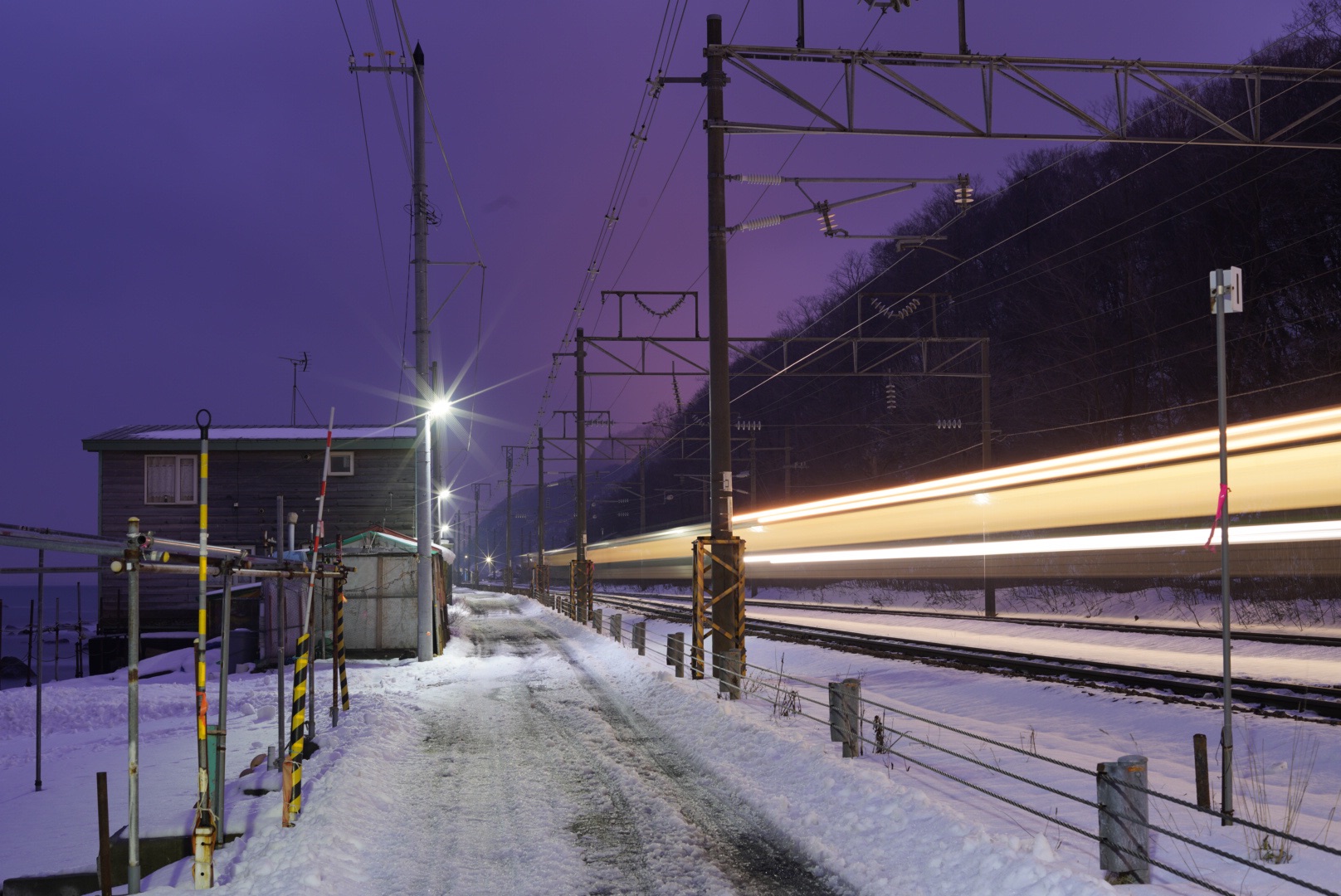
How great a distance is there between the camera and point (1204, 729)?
40.2ft

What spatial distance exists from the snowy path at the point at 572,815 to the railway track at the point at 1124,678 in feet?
23.7

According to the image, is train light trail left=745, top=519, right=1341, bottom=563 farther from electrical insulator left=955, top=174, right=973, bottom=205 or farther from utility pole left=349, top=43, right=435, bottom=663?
utility pole left=349, top=43, right=435, bottom=663

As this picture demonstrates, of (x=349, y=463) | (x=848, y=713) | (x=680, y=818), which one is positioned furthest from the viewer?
(x=349, y=463)

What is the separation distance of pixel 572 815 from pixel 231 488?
98.8 ft

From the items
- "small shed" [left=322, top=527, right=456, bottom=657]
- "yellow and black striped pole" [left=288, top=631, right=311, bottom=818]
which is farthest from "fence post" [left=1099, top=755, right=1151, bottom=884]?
"small shed" [left=322, top=527, right=456, bottom=657]

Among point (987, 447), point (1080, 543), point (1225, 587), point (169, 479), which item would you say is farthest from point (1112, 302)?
point (1225, 587)

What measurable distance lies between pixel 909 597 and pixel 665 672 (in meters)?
33.4

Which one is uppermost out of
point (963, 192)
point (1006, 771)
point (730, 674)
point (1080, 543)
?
point (963, 192)

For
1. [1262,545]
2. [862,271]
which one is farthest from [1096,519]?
[862,271]

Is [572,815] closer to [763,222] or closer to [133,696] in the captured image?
[133,696]

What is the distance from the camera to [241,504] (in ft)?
116

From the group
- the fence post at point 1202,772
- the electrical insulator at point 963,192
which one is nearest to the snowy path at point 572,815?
the fence post at point 1202,772

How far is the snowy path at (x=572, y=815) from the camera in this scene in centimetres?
750

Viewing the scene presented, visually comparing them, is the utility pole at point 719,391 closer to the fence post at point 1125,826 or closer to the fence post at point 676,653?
the fence post at point 676,653
